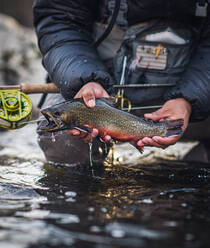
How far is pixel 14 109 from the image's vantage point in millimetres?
2766

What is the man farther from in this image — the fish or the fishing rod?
the fishing rod

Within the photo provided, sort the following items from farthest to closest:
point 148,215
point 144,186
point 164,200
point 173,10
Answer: point 173,10 < point 144,186 < point 164,200 < point 148,215

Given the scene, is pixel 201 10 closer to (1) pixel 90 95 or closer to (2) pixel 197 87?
(2) pixel 197 87

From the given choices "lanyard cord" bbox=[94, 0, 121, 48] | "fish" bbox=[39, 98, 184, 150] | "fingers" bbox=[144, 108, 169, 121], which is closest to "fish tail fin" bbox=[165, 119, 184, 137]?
"fish" bbox=[39, 98, 184, 150]

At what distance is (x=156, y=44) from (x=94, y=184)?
144 centimetres

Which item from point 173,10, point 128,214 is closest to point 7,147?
point 173,10

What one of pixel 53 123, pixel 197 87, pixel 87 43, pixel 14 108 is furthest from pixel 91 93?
pixel 197 87

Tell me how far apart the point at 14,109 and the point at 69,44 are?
0.71 m

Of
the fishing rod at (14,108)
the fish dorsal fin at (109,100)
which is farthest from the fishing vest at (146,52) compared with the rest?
the fishing rod at (14,108)

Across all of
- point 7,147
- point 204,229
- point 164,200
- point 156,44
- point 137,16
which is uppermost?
point 137,16

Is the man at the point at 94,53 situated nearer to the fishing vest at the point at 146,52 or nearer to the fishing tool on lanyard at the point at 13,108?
the fishing vest at the point at 146,52

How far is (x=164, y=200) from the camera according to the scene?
209 cm

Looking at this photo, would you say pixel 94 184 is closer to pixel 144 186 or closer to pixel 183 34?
pixel 144 186

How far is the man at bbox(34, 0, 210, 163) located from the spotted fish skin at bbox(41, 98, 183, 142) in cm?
8
